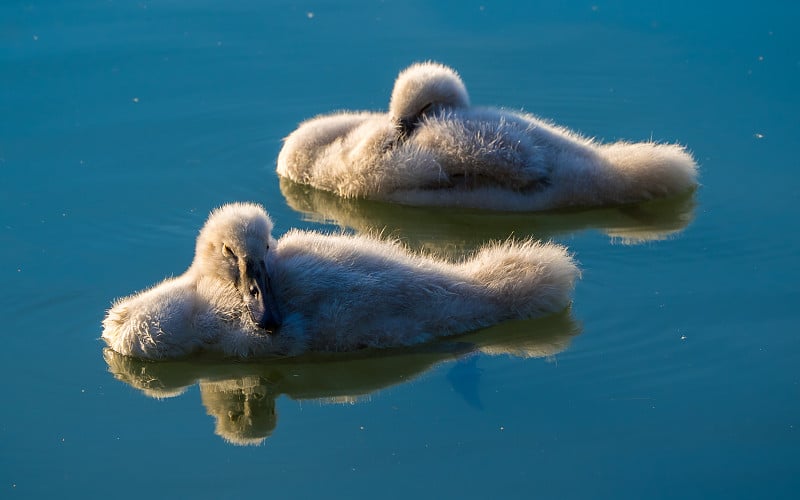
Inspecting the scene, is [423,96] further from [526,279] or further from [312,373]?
[312,373]

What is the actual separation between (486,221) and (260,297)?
2281mm

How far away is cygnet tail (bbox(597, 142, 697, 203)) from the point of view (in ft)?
26.1

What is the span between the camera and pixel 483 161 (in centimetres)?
785

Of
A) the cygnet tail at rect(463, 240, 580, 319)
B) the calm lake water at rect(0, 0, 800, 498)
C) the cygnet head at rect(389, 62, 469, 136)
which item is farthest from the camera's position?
the cygnet head at rect(389, 62, 469, 136)

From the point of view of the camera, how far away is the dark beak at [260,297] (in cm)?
602

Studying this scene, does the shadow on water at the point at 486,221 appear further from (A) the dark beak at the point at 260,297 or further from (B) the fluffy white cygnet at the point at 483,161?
(A) the dark beak at the point at 260,297

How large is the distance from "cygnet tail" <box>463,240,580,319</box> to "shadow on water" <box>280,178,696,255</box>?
3.37 ft

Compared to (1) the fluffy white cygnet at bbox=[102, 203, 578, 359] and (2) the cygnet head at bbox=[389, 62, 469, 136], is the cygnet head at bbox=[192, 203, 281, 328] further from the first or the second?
(2) the cygnet head at bbox=[389, 62, 469, 136]

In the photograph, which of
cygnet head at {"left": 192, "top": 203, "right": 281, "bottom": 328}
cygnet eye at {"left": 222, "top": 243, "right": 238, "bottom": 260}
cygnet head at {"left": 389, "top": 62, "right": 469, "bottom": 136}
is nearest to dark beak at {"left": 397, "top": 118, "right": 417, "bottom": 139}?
cygnet head at {"left": 389, "top": 62, "right": 469, "bottom": 136}

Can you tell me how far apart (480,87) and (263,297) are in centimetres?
421

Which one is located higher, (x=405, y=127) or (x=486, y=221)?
(x=405, y=127)

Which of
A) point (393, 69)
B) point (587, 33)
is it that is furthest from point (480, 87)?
point (587, 33)

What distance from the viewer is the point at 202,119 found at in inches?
372

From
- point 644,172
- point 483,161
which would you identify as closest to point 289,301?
point 483,161
